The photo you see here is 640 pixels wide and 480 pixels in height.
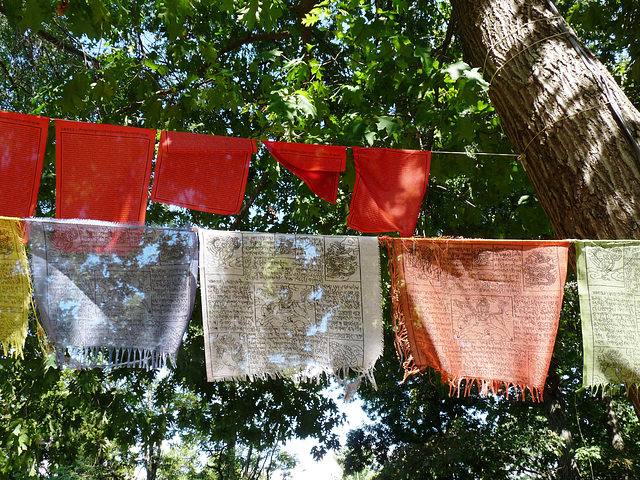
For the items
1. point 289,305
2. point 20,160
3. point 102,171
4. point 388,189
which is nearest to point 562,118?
point 388,189

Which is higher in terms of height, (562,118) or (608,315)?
(562,118)

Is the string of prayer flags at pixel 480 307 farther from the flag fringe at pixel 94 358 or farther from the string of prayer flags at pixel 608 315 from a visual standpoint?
the flag fringe at pixel 94 358

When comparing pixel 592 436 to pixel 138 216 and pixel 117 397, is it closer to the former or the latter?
pixel 117 397

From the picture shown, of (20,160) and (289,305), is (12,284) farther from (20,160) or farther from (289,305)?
(289,305)

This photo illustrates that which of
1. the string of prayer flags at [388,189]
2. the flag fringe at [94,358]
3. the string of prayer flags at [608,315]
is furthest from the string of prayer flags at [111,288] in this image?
the string of prayer flags at [608,315]

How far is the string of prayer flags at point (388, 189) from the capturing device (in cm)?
312

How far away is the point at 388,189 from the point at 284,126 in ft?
4.39

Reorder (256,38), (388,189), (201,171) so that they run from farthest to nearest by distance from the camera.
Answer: (256,38)
(388,189)
(201,171)

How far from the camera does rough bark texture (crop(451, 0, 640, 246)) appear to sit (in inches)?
102

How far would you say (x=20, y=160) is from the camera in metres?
2.80

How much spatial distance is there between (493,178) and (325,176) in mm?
2039

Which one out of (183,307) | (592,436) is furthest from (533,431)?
(183,307)

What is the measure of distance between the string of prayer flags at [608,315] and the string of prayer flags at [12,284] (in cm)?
Result: 289

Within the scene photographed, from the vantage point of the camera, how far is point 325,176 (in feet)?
10.5
